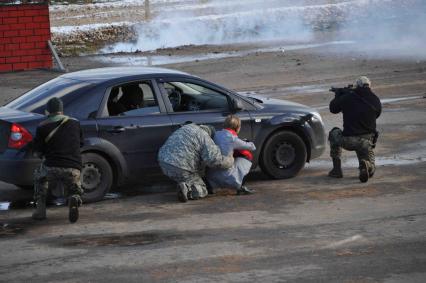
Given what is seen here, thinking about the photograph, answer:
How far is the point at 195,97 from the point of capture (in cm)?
1278

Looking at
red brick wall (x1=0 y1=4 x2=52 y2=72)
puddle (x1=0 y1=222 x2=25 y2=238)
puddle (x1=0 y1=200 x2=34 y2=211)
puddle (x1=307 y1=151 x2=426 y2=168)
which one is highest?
red brick wall (x1=0 y1=4 x2=52 y2=72)

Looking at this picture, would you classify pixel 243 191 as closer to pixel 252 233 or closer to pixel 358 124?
pixel 358 124

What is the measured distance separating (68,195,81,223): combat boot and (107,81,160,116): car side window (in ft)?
5.49

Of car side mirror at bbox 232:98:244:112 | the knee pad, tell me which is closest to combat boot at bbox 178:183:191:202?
car side mirror at bbox 232:98:244:112

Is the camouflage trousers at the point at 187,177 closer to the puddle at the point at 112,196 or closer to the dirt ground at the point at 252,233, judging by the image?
the dirt ground at the point at 252,233

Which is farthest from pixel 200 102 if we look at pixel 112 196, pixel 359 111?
pixel 359 111

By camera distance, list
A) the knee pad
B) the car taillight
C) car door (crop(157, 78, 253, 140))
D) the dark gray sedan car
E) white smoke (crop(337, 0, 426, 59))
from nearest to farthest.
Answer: the car taillight, the dark gray sedan car, car door (crop(157, 78, 253, 140)), the knee pad, white smoke (crop(337, 0, 426, 59))

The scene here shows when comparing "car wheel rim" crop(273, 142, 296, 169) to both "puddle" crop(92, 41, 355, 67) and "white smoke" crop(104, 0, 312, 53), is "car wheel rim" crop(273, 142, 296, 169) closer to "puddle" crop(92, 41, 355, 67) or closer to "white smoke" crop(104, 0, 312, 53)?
"puddle" crop(92, 41, 355, 67)

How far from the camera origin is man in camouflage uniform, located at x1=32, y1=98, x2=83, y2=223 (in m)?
10.9

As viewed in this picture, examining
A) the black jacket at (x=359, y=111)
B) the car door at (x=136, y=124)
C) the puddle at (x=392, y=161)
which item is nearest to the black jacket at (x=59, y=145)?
the car door at (x=136, y=124)

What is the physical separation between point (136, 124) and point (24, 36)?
13725 millimetres

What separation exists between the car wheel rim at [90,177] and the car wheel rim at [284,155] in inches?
A: 97.4

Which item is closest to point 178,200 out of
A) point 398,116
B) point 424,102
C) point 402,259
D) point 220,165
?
point 220,165

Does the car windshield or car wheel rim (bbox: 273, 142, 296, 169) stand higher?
the car windshield
